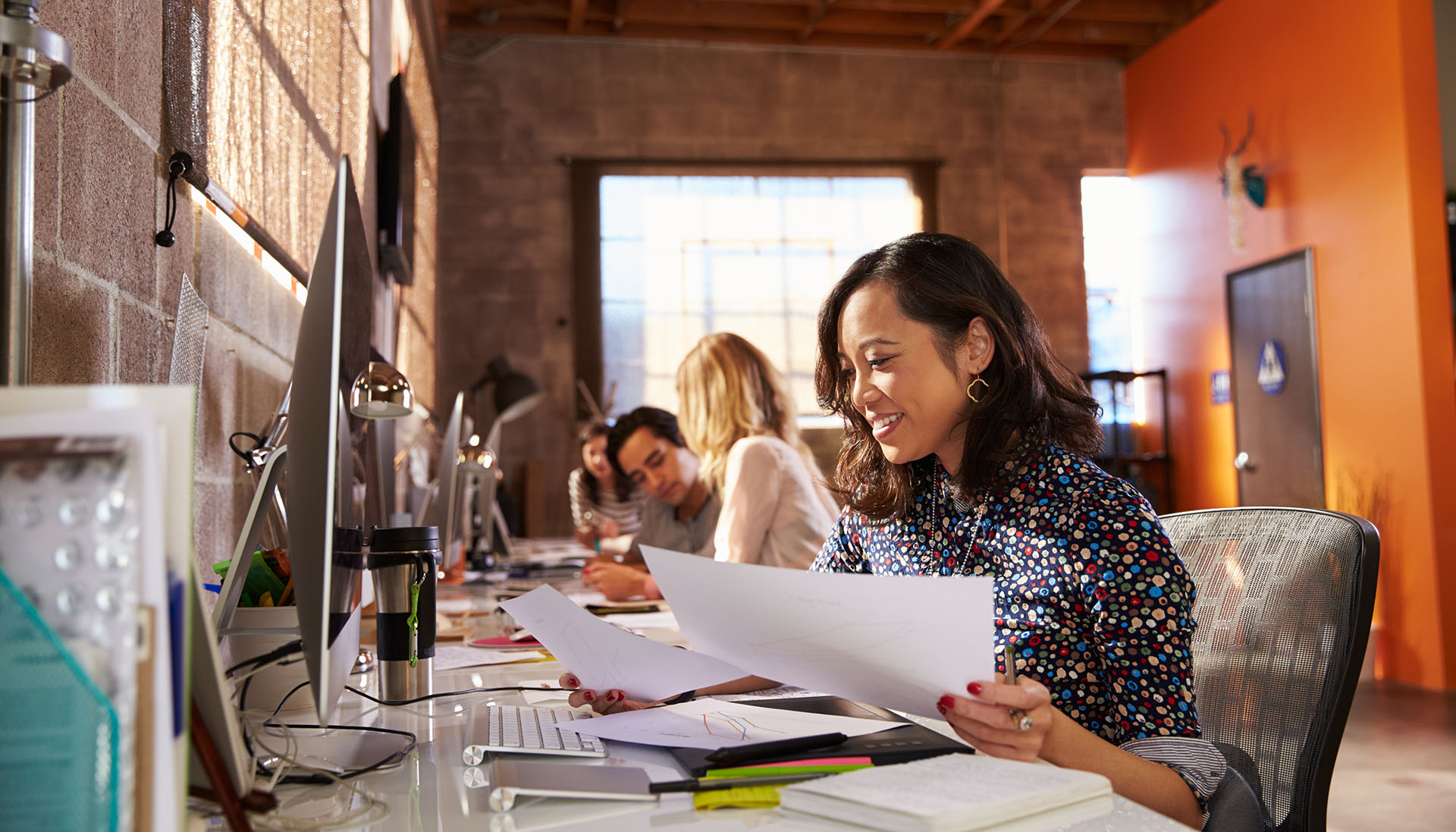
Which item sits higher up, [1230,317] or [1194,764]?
[1230,317]

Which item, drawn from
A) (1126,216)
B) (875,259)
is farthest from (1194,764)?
(1126,216)

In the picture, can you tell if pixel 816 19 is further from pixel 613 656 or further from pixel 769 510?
pixel 613 656

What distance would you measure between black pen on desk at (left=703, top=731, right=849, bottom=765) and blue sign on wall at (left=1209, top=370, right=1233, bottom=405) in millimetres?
5943

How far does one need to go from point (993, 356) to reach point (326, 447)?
3.01ft

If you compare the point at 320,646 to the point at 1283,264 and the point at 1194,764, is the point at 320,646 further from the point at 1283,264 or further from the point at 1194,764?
the point at 1283,264

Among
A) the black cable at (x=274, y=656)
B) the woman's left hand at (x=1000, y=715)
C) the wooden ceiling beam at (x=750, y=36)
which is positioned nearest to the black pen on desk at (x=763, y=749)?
the woman's left hand at (x=1000, y=715)

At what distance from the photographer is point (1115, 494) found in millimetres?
1156

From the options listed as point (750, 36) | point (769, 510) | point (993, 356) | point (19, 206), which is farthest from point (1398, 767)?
point (750, 36)

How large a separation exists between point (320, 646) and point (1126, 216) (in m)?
7.32

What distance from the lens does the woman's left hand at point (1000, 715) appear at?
84cm

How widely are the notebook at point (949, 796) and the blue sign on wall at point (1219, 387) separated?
5.98 metres

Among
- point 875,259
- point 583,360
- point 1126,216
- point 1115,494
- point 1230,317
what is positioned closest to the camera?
point 1115,494

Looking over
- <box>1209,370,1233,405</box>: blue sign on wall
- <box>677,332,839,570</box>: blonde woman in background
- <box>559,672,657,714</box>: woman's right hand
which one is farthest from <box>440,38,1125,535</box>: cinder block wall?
<box>559,672,657,714</box>: woman's right hand

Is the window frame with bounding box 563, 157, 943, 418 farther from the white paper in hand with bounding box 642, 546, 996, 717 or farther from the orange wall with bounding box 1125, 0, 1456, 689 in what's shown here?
the white paper in hand with bounding box 642, 546, 996, 717
